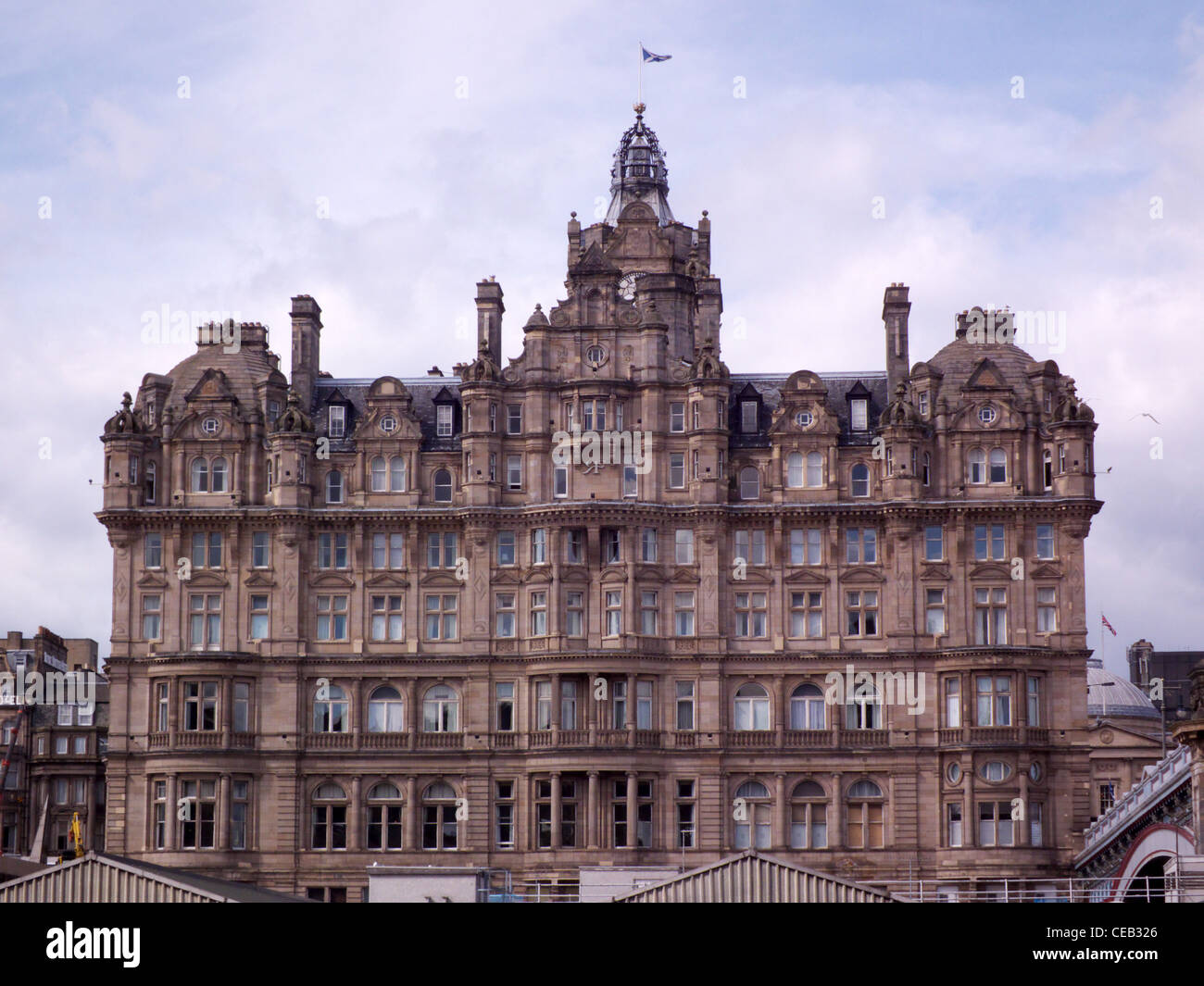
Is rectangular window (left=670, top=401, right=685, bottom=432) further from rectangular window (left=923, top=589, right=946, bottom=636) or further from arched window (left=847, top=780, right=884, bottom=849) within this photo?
arched window (left=847, top=780, right=884, bottom=849)

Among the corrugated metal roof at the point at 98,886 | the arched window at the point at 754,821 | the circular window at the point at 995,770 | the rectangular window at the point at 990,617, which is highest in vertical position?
the rectangular window at the point at 990,617

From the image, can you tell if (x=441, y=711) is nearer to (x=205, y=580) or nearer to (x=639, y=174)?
(x=205, y=580)

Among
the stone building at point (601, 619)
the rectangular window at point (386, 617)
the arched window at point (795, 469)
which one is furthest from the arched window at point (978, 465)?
the rectangular window at point (386, 617)

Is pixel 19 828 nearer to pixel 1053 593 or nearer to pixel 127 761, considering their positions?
pixel 127 761

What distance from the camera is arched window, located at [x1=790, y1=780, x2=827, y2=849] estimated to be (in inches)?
3942

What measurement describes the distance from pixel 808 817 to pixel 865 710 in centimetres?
564

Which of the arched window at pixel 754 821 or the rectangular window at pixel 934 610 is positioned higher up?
the rectangular window at pixel 934 610

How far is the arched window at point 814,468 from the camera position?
339 feet

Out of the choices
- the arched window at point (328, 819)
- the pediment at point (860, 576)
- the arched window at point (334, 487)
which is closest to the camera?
the arched window at point (328, 819)

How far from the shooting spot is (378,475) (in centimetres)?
10425

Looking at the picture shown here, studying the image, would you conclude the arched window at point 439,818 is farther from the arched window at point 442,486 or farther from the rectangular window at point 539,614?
the arched window at point 442,486

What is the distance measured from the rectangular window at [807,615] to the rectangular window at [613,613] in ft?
26.9

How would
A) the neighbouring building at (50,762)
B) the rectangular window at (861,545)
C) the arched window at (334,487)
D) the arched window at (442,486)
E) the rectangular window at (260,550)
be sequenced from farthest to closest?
the neighbouring building at (50,762) < the arched window at (334,487) < the arched window at (442,486) < the rectangular window at (260,550) < the rectangular window at (861,545)

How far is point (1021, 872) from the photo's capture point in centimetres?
9756
